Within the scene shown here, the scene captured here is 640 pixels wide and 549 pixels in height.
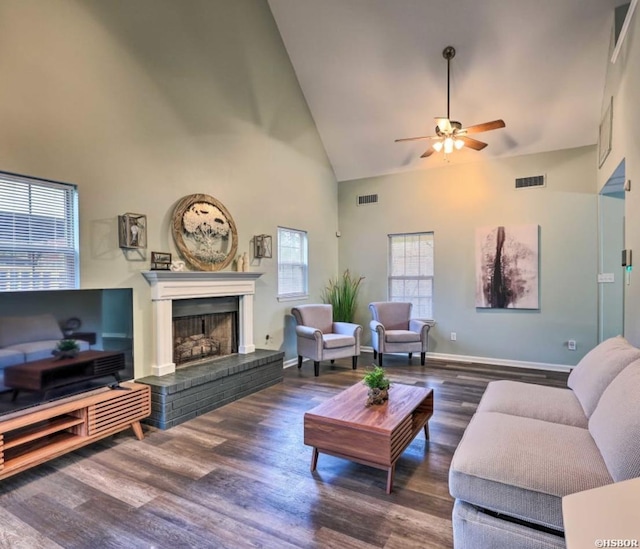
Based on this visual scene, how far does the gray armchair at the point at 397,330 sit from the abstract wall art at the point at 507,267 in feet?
3.47

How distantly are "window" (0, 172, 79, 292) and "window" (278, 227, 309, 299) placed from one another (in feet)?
9.72

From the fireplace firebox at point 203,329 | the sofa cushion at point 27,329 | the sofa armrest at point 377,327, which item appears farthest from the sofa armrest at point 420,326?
the sofa cushion at point 27,329

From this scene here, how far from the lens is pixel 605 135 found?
A: 15.0 feet

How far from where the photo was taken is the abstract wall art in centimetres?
570

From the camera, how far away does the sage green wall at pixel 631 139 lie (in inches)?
120

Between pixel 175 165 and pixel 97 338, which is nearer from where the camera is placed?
pixel 97 338

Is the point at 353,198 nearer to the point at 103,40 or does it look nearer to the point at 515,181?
the point at 515,181

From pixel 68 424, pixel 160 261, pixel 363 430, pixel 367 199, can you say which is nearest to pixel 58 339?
→ pixel 68 424

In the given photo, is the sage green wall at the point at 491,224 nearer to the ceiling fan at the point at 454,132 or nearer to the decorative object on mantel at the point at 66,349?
the ceiling fan at the point at 454,132

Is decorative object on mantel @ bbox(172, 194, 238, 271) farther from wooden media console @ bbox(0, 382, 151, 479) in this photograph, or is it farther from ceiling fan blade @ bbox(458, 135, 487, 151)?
ceiling fan blade @ bbox(458, 135, 487, 151)

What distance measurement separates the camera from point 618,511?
2.49 ft

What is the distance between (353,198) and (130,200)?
4.31 meters

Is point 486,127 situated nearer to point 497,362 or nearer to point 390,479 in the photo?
point 390,479

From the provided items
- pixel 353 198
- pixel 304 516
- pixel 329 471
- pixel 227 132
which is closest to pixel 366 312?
pixel 353 198
